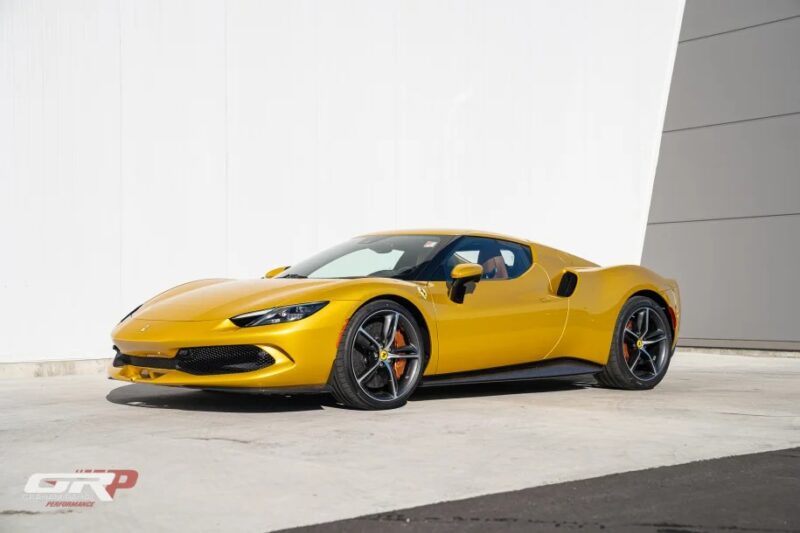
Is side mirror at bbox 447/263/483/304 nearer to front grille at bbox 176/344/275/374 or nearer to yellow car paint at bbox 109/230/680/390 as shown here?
yellow car paint at bbox 109/230/680/390

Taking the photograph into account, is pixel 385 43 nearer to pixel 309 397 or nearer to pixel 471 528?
pixel 309 397

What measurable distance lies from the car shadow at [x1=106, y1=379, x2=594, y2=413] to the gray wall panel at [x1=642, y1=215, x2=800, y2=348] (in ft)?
19.2

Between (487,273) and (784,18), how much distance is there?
816 cm

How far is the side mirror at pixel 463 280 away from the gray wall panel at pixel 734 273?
743cm

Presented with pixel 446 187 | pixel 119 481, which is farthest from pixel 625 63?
pixel 119 481

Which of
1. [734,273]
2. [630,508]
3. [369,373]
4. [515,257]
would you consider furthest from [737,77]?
[630,508]

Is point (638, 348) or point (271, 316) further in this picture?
point (638, 348)

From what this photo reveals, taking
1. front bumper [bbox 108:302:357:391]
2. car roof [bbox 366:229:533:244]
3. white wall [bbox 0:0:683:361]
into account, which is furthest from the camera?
white wall [bbox 0:0:683:361]

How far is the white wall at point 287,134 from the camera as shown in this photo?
9234mm

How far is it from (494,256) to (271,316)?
200cm

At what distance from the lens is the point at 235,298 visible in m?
6.24

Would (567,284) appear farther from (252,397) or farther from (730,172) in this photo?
(730,172)

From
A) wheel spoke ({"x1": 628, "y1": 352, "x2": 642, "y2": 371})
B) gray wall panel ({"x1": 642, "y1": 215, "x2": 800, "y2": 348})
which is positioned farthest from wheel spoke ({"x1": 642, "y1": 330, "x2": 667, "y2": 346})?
gray wall panel ({"x1": 642, "y1": 215, "x2": 800, "y2": 348})

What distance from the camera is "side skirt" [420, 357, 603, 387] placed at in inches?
264
